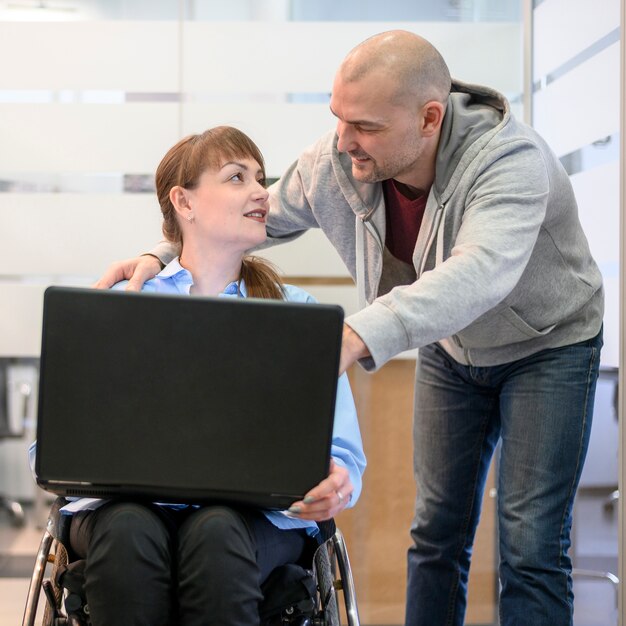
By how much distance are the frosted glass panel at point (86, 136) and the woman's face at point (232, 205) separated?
1.00 m

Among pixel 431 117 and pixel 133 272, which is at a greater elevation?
pixel 431 117

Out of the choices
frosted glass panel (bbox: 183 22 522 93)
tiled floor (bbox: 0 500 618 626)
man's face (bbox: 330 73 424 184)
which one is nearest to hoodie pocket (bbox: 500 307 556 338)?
man's face (bbox: 330 73 424 184)

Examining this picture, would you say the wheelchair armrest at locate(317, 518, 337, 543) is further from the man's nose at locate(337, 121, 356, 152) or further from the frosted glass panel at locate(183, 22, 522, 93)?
the frosted glass panel at locate(183, 22, 522, 93)

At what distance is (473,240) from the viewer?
1.47 metres

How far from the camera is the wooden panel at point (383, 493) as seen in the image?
2.93 meters

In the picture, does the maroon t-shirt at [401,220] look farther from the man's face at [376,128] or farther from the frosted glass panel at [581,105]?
the frosted glass panel at [581,105]

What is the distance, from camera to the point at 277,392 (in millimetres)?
1223

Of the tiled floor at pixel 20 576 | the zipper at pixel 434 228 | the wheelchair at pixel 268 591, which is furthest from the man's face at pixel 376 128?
the tiled floor at pixel 20 576

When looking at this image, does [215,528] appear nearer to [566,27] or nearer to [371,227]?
[371,227]

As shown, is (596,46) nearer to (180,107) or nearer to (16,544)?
(180,107)

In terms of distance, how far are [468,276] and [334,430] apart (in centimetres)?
44

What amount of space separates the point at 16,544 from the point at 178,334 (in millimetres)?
1925

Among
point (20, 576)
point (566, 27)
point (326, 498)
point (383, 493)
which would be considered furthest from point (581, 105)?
point (20, 576)

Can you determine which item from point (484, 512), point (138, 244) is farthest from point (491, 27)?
point (484, 512)
